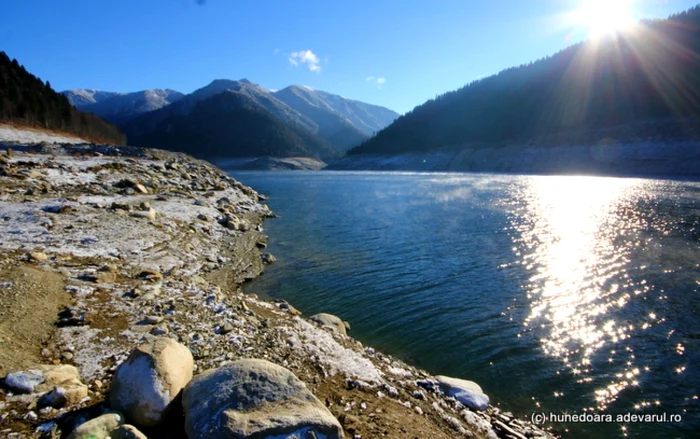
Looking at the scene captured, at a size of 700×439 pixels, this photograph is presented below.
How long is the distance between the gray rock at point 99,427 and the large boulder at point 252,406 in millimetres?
674

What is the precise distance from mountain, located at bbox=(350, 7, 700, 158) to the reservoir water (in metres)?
76.2

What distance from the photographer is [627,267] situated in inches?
599

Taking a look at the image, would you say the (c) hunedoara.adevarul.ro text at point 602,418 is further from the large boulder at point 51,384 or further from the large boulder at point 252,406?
the large boulder at point 51,384

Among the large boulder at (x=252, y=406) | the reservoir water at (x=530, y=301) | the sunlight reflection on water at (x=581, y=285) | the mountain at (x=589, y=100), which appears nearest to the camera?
the large boulder at (x=252, y=406)

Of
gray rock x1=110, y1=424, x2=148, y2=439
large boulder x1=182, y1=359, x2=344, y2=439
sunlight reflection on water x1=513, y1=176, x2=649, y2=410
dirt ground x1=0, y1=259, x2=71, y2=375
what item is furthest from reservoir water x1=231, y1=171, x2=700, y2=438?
gray rock x1=110, y1=424, x2=148, y2=439

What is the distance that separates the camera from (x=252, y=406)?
3.84 metres

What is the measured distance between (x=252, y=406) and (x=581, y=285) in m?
13.7

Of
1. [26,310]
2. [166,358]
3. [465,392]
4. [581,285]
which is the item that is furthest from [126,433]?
[581,285]

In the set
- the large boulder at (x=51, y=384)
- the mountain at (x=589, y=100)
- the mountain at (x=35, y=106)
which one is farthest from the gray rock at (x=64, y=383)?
the mountain at (x=589, y=100)

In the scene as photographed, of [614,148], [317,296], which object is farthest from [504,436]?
[614,148]

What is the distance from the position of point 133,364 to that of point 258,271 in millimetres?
10272

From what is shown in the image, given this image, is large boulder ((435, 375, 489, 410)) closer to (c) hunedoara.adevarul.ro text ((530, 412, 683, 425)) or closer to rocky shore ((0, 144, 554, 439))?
rocky shore ((0, 144, 554, 439))

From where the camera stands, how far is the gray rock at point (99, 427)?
347 centimetres

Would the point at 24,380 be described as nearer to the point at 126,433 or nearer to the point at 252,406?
the point at 126,433
